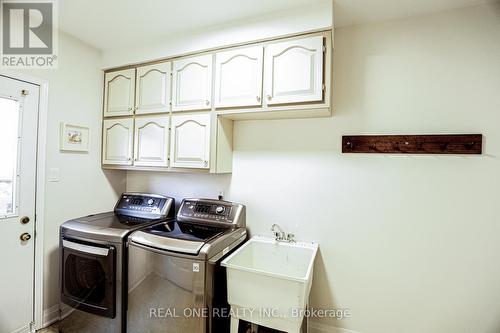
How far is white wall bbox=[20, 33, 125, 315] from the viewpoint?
203cm

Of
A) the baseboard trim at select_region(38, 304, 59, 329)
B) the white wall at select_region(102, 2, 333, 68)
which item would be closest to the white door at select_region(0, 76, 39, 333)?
the baseboard trim at select_region(38, 304, 59, 329)

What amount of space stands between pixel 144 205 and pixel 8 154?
1.08m

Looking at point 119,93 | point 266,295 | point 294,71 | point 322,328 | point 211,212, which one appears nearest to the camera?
point 266,295

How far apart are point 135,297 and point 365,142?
206cm

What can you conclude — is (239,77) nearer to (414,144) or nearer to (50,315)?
(414,144)

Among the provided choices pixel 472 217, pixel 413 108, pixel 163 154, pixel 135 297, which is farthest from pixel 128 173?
pixel 472 217

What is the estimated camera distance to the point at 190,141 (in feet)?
6.64

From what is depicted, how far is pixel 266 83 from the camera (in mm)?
1786

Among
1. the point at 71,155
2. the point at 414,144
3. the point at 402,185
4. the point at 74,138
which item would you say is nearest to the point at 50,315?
the point at 71,155

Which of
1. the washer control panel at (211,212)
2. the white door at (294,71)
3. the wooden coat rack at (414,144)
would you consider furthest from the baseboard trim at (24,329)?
the wooden coat rack at (414,144)

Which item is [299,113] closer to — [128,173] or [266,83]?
[266,83]

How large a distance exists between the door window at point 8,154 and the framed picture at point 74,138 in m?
0.32

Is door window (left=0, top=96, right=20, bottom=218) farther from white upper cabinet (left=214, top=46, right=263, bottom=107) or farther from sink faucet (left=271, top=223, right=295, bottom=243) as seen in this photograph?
sink faucet (left=271, top=223, right=295, bottom=243)

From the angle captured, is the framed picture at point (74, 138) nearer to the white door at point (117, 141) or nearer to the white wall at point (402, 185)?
the white door at point (117, 141)
